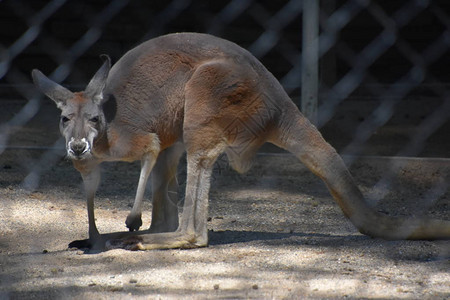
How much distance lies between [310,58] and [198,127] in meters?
1.95

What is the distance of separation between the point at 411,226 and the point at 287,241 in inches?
21.1

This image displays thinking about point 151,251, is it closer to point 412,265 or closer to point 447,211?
point 412,265

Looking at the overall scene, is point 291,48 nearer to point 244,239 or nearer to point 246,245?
point 244,239

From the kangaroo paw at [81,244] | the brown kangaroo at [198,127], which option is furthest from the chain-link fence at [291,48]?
the kangaroo paw at [81,244]

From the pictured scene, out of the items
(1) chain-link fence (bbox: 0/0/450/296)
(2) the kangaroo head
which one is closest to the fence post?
(1) chain-link fence (bbox: 0/0/450/296)

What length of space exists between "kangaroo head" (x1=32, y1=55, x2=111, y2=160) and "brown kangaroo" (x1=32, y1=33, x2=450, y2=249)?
0.01 metres

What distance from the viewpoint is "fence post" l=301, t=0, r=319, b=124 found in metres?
4.77

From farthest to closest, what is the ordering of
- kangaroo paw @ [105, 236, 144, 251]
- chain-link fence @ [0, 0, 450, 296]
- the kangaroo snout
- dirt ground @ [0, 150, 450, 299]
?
1. chain-link fence @ [0, 0, 450, 296]
2. kangaroo paw @ [105, 236, 144, 251]
3. the kangaroo snout
4. dirt ground @ [0, 150, 450, 299]

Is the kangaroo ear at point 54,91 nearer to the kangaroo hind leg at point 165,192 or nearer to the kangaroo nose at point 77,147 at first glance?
the kangaroo nose at point 77,147

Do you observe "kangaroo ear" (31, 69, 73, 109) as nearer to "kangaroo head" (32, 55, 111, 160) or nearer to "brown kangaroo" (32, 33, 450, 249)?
"kangaroo head" (32, 55, 111, 160)

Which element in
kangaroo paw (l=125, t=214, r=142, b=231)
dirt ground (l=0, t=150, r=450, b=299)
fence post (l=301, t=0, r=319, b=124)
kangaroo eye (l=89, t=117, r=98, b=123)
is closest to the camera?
dirt ground (l=0, t=150, r=450, b=299)

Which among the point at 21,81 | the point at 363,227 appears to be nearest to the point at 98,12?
the point at 21,81

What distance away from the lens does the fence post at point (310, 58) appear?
4766 mm

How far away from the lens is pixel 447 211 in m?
4.02
